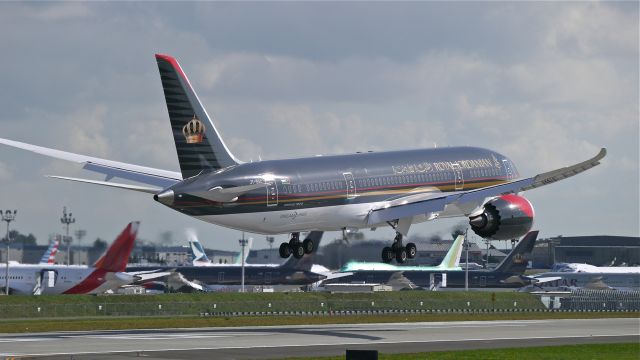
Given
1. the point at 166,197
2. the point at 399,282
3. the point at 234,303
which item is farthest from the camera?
the point at 399,282

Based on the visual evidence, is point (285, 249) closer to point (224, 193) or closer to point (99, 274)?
point (224, 193)

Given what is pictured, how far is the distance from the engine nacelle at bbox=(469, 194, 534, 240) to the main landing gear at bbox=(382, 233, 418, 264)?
4.30m

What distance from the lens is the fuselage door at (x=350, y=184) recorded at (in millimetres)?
64438

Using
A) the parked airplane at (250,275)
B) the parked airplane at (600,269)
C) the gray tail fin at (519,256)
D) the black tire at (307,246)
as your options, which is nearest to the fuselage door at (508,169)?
the black tire at (307,246)

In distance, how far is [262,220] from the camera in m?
60.3

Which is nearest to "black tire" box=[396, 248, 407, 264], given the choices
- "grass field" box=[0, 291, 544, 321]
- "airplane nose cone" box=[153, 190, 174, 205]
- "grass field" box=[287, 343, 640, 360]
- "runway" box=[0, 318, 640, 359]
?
"runway" box=[0, 318, 640, 359]

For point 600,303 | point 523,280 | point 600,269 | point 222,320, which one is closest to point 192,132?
point 222,320

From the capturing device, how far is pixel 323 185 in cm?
6294

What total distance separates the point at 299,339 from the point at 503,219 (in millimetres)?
14217

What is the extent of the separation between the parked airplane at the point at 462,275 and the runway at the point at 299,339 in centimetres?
6180

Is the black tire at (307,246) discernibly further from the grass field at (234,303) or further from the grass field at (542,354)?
the grass field at (234,303)

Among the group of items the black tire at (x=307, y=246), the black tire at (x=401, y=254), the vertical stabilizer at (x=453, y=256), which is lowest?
the black tire at (x=401, y=254)

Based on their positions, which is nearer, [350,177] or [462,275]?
[350,177]

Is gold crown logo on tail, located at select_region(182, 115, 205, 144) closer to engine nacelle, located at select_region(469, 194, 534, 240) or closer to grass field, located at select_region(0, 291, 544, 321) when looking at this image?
engine nacelle, located at select_region(469, 194, 534, 240)
